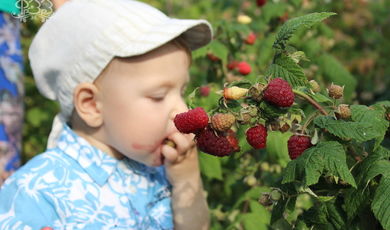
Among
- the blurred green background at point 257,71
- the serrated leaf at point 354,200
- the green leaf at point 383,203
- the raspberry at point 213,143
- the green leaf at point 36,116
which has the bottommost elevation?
the green leaf at point 36,116

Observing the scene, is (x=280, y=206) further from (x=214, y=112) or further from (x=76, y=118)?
(x=76, y=118)

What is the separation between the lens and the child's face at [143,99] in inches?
69.6

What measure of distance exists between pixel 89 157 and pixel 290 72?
0.84 metres

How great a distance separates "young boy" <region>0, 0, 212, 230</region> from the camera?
1.75 metres

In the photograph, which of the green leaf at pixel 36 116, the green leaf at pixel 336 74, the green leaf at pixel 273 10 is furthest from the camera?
the green leaf at pixel 36 116

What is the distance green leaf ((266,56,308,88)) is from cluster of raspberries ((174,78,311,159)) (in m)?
0.10

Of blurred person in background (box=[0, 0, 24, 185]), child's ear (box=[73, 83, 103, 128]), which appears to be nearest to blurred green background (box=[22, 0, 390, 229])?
child's ear (box=[73, 83, 103, 128])

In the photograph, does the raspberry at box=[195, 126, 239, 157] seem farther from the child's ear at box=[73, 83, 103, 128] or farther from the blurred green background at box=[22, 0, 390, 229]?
the child's ear at box=[73, 83, 103, 128]

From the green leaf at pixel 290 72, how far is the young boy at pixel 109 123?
1.72 feet

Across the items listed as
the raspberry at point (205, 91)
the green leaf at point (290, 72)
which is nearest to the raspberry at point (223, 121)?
the green leaf at point (290, 72)

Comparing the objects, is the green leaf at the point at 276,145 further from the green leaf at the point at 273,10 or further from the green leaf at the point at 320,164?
the green leaf at the point at 273,10

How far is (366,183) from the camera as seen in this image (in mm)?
1292

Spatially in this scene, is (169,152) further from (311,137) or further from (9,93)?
(9,93)

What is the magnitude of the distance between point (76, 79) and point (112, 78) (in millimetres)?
128
